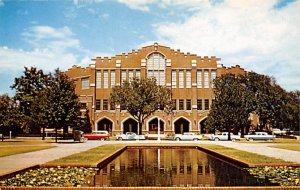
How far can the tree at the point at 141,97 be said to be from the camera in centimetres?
4794

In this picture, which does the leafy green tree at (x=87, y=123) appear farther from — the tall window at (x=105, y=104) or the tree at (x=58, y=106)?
the tree at (x=58, y=106)

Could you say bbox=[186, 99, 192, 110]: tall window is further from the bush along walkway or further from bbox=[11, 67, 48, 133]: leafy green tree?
the bush along walkway

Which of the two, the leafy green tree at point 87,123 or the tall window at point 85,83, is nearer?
the leafy green tree at point 87,123

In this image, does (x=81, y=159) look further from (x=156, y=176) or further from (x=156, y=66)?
(x=156, y=66)

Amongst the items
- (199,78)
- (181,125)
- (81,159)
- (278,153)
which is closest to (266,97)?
(199,78)

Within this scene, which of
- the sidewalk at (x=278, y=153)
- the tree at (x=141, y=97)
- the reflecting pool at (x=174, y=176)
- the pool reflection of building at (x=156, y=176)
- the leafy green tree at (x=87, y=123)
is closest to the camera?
the reflecting pool at (x=174, y=176)

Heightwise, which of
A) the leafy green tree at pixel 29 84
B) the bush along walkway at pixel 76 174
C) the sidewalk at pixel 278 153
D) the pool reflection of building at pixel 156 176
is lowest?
the pool reflection of building at pixel 156 176

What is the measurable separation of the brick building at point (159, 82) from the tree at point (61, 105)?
70.7ft

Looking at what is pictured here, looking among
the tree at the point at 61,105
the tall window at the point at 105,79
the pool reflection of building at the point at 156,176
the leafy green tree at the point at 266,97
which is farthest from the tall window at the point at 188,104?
the pool reflection of building at the point at 156,176

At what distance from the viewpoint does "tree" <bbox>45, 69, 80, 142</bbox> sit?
36.3 metres

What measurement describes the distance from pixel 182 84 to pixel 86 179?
160 ft

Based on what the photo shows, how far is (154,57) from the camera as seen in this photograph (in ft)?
201

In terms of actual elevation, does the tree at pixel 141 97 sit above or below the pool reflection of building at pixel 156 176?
above

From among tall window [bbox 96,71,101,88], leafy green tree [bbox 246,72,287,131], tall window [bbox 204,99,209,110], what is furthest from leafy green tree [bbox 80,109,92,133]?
leafy green tree [bbox 246,72,287,131]
